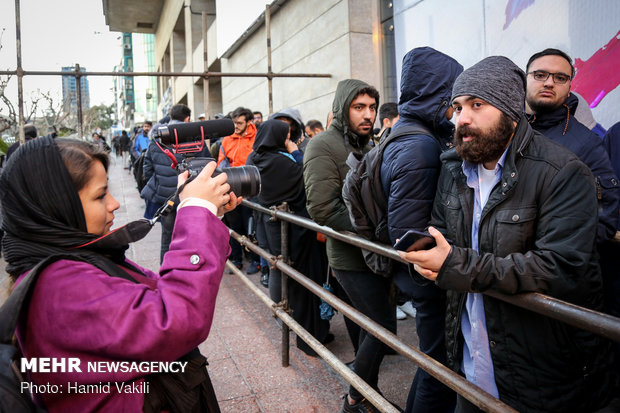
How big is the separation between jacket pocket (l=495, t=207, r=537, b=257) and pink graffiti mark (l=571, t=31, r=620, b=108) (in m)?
2.88

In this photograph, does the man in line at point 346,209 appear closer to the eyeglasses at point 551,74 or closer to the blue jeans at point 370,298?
the blue jeans at point 370,298

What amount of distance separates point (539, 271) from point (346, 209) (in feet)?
5.32

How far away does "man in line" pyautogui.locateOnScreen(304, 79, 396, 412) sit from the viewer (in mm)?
2803

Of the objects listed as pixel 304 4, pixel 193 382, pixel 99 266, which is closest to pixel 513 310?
pixel 193 382

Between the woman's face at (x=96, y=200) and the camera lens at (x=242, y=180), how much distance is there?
0.42 metres

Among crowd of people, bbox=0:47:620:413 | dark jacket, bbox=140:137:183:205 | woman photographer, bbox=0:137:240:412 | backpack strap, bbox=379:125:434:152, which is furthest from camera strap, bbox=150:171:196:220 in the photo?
dark jacket, bbox=140:137:183:205

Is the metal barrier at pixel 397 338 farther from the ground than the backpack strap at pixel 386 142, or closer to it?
closer to it

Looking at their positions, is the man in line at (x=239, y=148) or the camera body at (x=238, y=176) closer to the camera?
the camera body at (x=238, y=176)

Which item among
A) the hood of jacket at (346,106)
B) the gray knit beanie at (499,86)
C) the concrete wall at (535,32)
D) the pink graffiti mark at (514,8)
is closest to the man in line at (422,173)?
the gray knit beanie at (499,86)

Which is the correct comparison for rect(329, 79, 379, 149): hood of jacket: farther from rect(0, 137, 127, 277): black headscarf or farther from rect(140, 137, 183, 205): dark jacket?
rect(140, 137, 183, 205): dark jacket

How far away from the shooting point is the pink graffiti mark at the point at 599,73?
379 centimetres

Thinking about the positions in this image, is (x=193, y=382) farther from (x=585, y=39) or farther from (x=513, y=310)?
(x=585, y=39)

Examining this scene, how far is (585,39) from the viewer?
4.03 metres

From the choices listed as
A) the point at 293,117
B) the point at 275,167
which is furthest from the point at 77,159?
the point at 293,117
